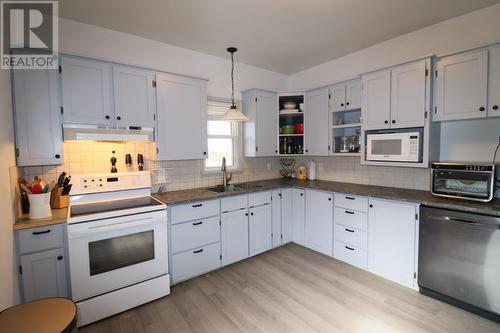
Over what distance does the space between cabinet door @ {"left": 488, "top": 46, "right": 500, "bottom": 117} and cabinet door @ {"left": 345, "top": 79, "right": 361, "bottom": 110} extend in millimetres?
1224

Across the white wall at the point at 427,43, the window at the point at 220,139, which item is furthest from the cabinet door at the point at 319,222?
the white wall at the point at 427,43

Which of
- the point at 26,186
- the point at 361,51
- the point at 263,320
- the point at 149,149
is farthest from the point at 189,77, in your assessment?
the point at 263,320

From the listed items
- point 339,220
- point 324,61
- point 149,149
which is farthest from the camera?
point 324,61

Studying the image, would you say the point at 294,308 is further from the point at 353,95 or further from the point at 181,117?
the point at 353,95

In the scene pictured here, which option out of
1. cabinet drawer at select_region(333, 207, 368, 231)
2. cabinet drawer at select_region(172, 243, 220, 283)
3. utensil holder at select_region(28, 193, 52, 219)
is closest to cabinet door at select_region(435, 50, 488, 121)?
cabinet drawer at select_region(333, 207, 368, 231)

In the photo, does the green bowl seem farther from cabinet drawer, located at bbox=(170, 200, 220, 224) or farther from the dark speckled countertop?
cabinet drawer, located at bbox=(170, 200, 220, 224)

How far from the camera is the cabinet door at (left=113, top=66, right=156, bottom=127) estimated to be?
2482mm

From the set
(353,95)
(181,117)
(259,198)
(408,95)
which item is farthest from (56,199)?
(408,95)

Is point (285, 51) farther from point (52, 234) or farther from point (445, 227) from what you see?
point (52, 234)

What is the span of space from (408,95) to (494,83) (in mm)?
666

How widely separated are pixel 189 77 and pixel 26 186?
1.94 m

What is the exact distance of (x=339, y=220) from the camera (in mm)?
3117

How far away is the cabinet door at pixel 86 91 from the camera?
7.31ft

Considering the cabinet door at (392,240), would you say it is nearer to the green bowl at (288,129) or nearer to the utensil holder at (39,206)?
the green bowl at (288,129)
